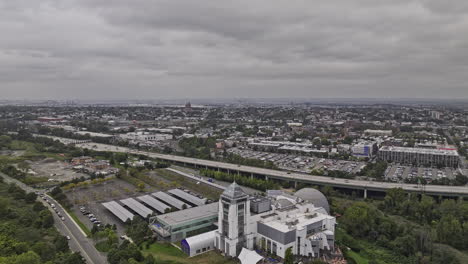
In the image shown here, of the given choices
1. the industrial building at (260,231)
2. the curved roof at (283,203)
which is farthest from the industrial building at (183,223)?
the curved roof at (283,203)

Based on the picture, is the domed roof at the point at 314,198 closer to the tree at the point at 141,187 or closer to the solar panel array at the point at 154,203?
the solar panel array at the point at 154,203

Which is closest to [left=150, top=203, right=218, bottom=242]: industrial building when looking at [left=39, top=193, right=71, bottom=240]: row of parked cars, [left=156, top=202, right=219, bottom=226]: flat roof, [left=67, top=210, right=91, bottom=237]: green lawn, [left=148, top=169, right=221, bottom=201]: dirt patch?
[left=156, top=202, right=219, bottom=226]: flat roof

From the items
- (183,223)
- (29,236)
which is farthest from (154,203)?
(29,236)

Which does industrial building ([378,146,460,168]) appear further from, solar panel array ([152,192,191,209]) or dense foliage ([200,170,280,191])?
solar panel array ([152,192,191,209])

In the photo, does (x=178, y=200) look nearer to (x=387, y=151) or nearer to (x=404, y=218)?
(x=404, y=218)

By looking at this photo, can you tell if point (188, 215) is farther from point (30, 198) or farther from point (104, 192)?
point (30, 198)

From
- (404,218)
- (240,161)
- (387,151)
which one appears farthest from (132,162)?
(387,151)
